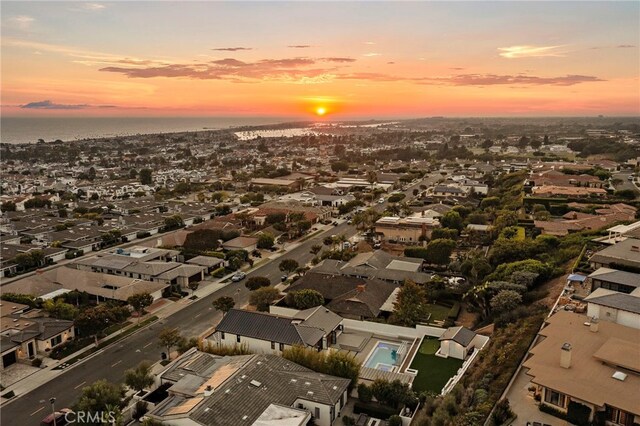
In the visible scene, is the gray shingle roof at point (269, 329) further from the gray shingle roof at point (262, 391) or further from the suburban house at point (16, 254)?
the suburban house at point (16, 254)

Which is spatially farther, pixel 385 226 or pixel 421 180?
pixel 421 180

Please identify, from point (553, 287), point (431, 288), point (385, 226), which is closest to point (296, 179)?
point (385, 226)

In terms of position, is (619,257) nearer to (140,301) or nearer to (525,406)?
(525,406)

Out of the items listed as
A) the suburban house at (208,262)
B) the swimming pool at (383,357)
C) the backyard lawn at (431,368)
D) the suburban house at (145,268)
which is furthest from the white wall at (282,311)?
the suburban house at (208,262)

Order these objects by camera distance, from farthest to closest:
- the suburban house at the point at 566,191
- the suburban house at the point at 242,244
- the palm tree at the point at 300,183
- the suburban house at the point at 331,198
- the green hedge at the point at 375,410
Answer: the palm tree at the point at 300,183 → the suburban house at the point at 331,198 → the suburban house at the point at 566,191 → the suburban house at the point at 242,244 → the green hedge at the point at 375,410

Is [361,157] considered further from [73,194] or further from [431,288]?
[431,288]

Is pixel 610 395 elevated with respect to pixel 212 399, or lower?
elevated

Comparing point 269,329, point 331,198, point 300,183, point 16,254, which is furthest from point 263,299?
point 300,183

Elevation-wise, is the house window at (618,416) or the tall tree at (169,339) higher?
the house window at (618,416)
